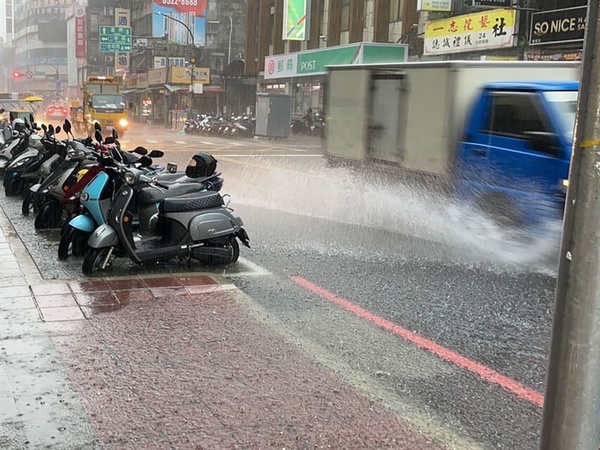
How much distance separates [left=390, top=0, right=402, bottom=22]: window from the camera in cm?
3114

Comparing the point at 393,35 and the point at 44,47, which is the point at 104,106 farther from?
the point at 44,47

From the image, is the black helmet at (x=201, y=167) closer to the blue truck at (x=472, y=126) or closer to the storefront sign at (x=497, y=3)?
the blue truck at (x=472, y=126)

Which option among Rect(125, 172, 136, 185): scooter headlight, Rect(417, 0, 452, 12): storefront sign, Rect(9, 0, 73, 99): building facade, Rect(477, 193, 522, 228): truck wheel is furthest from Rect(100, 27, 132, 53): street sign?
Rect(9, 0, 73, 99): building facade

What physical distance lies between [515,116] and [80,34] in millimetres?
95078

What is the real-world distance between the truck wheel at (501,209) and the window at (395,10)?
24.2 m

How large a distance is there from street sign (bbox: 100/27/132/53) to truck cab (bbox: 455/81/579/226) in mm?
48028

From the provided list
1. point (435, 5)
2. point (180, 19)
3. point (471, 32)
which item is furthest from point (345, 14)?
point (180, 19)

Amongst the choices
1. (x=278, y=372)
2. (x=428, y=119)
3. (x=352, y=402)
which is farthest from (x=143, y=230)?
(x=428, y=119)

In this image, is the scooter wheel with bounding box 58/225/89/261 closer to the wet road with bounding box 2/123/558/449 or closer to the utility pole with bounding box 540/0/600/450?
the wet road with bounding box 2/123/558/449

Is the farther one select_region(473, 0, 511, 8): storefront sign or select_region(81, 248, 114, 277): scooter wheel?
select_region(473, 0, 511, 8): storefront sign

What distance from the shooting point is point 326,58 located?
34.0 m

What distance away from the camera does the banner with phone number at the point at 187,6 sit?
5984cm

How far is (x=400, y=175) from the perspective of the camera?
11.5 metres

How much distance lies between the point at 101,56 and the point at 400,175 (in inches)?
3624
